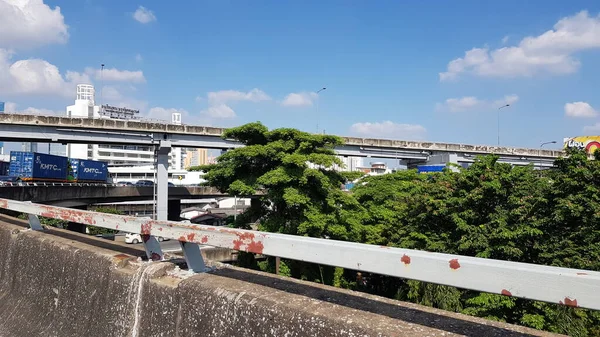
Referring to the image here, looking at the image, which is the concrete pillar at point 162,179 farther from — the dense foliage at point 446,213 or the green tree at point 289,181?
the dense foliage at point 446,213

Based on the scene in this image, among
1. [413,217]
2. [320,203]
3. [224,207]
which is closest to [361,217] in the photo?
[320,203]

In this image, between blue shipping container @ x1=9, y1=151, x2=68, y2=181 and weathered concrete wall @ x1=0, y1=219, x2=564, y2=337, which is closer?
weathered concrete wall @ x1=0, y1=219, x2=564, y2=337

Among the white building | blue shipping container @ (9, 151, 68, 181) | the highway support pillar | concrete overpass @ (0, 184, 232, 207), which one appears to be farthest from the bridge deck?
the white building

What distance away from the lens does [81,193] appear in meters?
29.3

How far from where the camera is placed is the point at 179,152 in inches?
4385

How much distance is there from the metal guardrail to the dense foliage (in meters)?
7.62

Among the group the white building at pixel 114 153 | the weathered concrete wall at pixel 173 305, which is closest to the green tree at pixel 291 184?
the weathered concrete wall at pixel 173 305

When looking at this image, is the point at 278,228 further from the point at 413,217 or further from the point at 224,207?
the point at 224,207

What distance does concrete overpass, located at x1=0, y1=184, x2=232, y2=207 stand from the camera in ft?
68.2

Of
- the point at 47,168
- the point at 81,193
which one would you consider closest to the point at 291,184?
the point at 81,193

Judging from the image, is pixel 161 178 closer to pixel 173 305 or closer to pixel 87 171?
pixel 87 171

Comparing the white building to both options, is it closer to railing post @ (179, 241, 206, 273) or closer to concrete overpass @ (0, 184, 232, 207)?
concrete overpass @ (0, 184, 232, 207)

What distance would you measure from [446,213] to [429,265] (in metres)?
11.2

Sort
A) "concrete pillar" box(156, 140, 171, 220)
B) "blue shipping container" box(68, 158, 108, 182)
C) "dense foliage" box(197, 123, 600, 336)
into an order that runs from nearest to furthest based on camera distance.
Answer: "dense foliage" box(197, 123, 600, 336) → "concrete pillar" box(156, 140, 171, 220) → "blue shipping container" box(68, 158, 108, 182)
